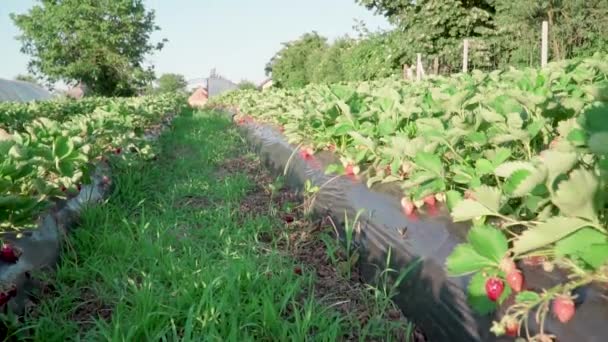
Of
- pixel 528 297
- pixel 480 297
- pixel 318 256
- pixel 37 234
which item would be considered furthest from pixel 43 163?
pixel 528 297

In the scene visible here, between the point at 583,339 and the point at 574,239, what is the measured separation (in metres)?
0.19

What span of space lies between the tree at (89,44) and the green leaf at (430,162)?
36.1 metres

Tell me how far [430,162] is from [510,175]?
0.51 metres

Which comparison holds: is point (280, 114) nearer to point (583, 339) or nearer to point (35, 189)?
point (35, 189)

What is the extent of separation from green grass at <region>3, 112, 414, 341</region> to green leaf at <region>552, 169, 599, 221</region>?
900mm

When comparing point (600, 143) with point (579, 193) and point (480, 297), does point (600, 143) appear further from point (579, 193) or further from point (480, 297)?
point (480, 297)

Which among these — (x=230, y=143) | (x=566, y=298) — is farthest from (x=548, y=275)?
(x=230, y=143)

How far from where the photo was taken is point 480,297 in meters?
1.26

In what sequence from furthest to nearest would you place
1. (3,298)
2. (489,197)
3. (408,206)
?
1. (408,206)
2. (3,298)
3. (489,197)

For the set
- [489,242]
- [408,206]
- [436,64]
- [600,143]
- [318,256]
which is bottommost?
[318,256]

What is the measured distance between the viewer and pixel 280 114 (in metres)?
5.71

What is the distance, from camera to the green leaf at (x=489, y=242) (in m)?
1.24

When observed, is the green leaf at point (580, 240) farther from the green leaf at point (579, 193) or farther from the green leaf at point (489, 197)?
the green leaf at point (489, 197)

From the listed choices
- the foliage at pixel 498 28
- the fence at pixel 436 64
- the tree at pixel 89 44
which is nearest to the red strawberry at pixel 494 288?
the fence at pixel 436 64
